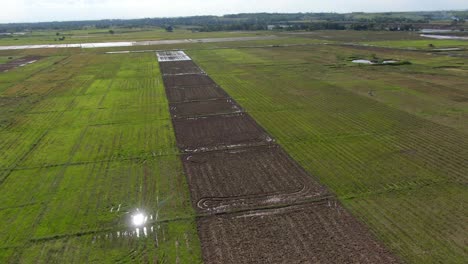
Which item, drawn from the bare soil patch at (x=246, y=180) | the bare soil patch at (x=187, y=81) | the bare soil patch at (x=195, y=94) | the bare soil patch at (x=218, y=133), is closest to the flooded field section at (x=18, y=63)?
the bare soil patch at (x=187, y=81)

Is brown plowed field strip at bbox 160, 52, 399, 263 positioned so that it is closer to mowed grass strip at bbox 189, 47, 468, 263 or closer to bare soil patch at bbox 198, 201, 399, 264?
bare soil patch at bbox 198, 201, 399, 264

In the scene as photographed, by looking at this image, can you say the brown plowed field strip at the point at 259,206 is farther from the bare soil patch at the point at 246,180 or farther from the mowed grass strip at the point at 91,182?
the mowed grass strip at the point at 91,182

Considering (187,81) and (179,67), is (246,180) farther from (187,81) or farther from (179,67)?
(179,67)

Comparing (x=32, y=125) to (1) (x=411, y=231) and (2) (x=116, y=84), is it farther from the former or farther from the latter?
(1) (x=411, y=231)

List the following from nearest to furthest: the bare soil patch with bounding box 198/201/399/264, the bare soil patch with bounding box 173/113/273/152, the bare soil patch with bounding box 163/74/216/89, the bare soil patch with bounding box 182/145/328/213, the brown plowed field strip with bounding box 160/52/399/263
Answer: the bare soil patch with bounding box 198/201/399/264, the brown plowed field strip with bounding box 160/52/399/263, the bare soil patch with bounding box 182/145/328/213, the bare soil patch with bounding box 173/113/273/152, the bare soil patch with bounding box 163/74/216/89

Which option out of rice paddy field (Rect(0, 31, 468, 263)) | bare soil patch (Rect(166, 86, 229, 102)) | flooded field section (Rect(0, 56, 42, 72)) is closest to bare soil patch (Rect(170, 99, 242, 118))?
rice paddy field (Rect(0, 31, 468, 263))

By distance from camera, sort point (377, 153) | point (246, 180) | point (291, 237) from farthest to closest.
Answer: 1. point (377, 153)
2. point (246, 180)
3. point (291, 237)

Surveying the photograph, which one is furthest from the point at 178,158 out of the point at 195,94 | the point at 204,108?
the point at 195,94
